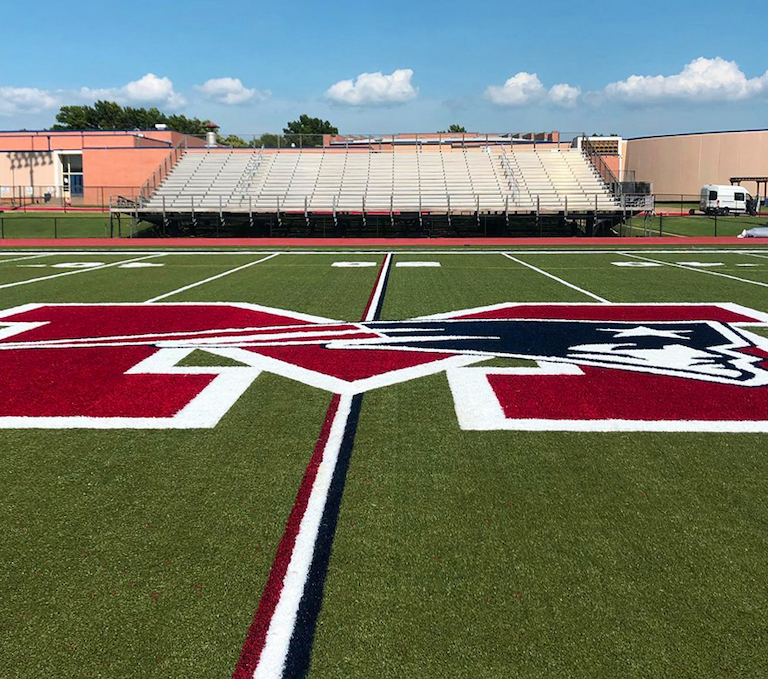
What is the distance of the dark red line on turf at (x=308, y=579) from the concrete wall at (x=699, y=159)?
240ft

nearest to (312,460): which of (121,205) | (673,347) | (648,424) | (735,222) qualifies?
(648,424)

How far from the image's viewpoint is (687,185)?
72.2m

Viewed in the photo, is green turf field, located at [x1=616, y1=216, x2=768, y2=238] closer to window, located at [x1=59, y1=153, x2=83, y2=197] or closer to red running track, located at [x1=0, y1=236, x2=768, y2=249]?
red running track, located at [x1=0, y1=236, x2=768, y2=249]

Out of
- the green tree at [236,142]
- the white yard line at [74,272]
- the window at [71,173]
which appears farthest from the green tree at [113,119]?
the white yard line at [74,272]

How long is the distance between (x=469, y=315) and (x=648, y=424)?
515 centimetres

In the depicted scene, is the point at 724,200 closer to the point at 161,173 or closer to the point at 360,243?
the point at 360,243

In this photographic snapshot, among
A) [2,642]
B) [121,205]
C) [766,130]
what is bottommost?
[2,642]

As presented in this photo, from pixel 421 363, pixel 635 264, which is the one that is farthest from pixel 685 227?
pixel 421 363

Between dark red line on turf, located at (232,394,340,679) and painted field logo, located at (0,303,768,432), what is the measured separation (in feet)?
4.89

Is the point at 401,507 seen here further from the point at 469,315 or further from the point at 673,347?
the point at 469,315

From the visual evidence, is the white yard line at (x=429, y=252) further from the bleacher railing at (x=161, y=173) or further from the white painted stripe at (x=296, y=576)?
the white painted stripe at (x=296, y=576)

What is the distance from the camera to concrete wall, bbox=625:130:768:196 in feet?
221

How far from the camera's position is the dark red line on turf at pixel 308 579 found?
273 cm

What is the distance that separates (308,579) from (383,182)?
116ft
